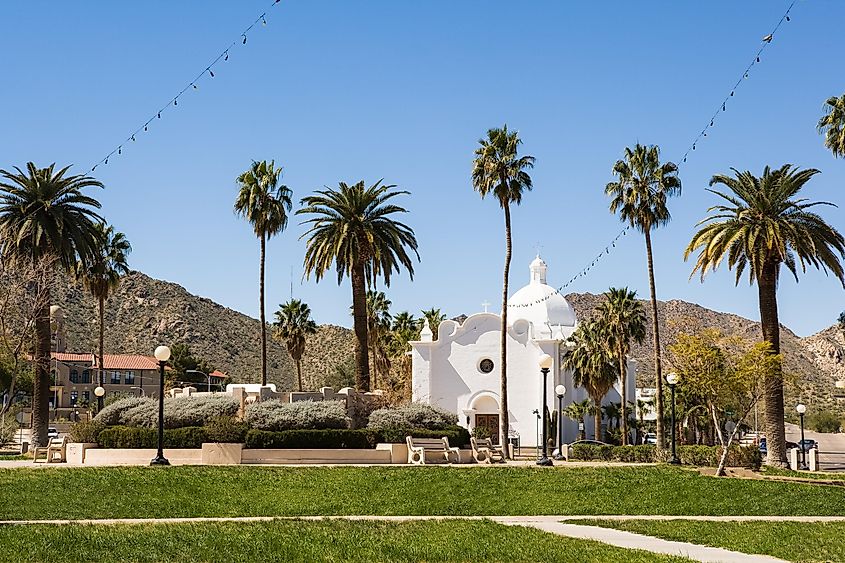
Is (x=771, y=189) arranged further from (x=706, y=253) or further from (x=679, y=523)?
(x=679, y=523)

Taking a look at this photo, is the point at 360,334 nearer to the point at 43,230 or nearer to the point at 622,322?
the point at 43,230

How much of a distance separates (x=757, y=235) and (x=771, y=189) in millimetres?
2221

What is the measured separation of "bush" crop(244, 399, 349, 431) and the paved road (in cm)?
2432

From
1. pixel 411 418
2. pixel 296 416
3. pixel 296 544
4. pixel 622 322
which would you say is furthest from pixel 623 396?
pixel 296 544

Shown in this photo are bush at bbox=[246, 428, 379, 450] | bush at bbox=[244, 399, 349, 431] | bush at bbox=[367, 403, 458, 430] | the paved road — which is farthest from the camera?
the paved road

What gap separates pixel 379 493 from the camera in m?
27.5

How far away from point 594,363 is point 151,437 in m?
40.1

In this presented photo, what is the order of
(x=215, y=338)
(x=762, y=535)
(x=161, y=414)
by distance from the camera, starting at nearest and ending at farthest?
(x=762, y=535) < (x=161, y=414) < (x=215, y=338)

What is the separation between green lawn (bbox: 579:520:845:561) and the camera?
1728cm

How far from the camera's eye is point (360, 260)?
51.0 metres

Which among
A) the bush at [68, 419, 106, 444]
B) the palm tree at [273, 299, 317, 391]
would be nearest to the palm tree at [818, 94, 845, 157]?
the bush at [68, 419, 106, 444]

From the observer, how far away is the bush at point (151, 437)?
3738 cm

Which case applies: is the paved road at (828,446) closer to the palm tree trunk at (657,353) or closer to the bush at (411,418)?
the palm tree trunk at (657,353)

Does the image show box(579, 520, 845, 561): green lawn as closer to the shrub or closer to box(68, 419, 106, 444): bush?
the shrub
